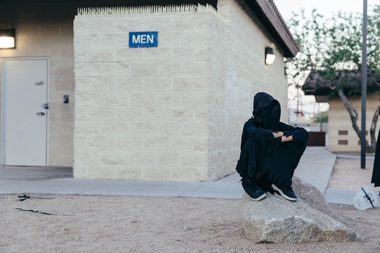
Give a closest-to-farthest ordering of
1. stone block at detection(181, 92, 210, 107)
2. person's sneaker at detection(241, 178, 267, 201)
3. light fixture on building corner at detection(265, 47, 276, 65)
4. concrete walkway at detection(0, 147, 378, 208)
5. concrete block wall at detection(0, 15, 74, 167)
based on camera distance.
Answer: person's sneaker at detection(241, 178, 267, 201)
concrete walkway at detection(0, 147, 378, 208)
stone block at detection(181, 92, 210, 107)
concrete block wall at detection(0, 15, 74, 167)
light fixture on building corner at detection(265, 47, 276, 65)

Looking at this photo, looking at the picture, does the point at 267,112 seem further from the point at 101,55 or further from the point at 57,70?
the point at 57,70

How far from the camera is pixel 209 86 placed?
29.1 ft

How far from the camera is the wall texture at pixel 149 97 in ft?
29.3

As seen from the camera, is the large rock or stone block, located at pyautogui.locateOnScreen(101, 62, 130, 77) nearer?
the large rock

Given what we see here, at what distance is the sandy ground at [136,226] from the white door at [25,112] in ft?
13.2

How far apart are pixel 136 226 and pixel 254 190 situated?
4.29ft

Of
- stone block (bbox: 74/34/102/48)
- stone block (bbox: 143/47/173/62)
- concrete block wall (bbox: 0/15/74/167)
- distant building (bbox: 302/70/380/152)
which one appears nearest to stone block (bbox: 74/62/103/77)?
stone block (bbox: 74/34/102/48)

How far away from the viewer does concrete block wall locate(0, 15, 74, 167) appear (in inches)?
444

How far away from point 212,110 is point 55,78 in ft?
12.7

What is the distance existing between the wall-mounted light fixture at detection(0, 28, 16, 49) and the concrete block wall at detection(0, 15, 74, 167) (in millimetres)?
156

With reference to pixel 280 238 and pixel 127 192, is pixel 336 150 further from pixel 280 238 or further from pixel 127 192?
pixel 280 238

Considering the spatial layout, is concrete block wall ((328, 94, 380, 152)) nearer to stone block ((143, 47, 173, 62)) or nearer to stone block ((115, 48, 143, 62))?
stone block ((143, 47, 173, 62))

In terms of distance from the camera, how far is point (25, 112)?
448 inches

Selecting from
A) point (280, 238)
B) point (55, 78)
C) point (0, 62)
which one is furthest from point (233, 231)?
point (0, 62)
